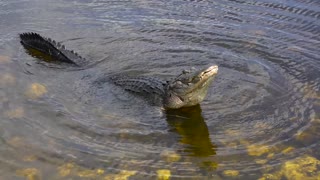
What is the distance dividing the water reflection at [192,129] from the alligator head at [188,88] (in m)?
0.12

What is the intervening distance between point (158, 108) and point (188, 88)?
642 mm

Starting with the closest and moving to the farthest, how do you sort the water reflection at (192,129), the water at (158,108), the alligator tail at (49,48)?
the water at (158,108)
the water reflection at (192,129)
the alligator tail at (49,48)

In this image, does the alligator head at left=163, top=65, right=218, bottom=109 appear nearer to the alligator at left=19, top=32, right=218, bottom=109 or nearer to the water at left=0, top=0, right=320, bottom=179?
the alligator at left=19, top=32, right=218, bottom=109

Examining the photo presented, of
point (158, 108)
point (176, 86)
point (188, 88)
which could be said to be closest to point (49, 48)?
point (158, 108)

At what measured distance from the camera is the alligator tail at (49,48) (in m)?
8.07

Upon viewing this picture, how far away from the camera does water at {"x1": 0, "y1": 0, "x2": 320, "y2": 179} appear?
17.5 feet

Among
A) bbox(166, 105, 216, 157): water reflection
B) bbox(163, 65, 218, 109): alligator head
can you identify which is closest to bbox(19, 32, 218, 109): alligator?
bbox(163, 65, 218, 109): alligator head

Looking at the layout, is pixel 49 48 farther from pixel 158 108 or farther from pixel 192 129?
pixel 192 129

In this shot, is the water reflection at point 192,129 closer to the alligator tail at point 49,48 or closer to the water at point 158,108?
the water at point 158,108

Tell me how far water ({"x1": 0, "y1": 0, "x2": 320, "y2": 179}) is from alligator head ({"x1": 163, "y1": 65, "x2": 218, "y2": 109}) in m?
0.17

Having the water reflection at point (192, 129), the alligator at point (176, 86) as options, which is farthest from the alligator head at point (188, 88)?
the water reflection at point (192, 129)

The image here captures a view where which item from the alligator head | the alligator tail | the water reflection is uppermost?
the alligator tail

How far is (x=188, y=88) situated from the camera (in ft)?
20.6

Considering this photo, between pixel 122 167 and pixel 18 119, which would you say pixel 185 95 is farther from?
pixel 18 119
